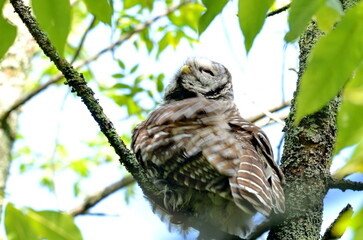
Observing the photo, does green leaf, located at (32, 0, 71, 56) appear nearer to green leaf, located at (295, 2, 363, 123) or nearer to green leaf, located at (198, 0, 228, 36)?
green leaf, located at (198, 0, 228, 36)

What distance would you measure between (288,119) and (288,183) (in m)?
0.42

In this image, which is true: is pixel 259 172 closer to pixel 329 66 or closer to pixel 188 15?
pixel 329 66

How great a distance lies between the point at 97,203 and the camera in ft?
18.5

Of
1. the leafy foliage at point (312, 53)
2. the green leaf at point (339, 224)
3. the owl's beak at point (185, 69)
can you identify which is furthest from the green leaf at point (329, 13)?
the owl's beak at point (185, 69)

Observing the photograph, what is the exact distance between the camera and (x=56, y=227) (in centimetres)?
159

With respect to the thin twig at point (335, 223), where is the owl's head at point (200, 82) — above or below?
above

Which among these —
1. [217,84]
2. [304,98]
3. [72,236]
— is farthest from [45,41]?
[217,84]

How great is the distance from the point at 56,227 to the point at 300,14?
0.90m

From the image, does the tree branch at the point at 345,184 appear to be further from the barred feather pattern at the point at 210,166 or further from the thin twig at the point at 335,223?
the thin twig at the point at 335,223

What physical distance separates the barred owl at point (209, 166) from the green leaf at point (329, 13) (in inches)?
41.3

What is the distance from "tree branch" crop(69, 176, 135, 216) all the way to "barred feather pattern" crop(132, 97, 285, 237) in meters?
2.73

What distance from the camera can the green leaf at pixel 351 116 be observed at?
1199 mm

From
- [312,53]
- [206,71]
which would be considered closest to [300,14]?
[312,53]

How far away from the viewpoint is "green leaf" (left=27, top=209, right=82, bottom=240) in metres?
1.58
